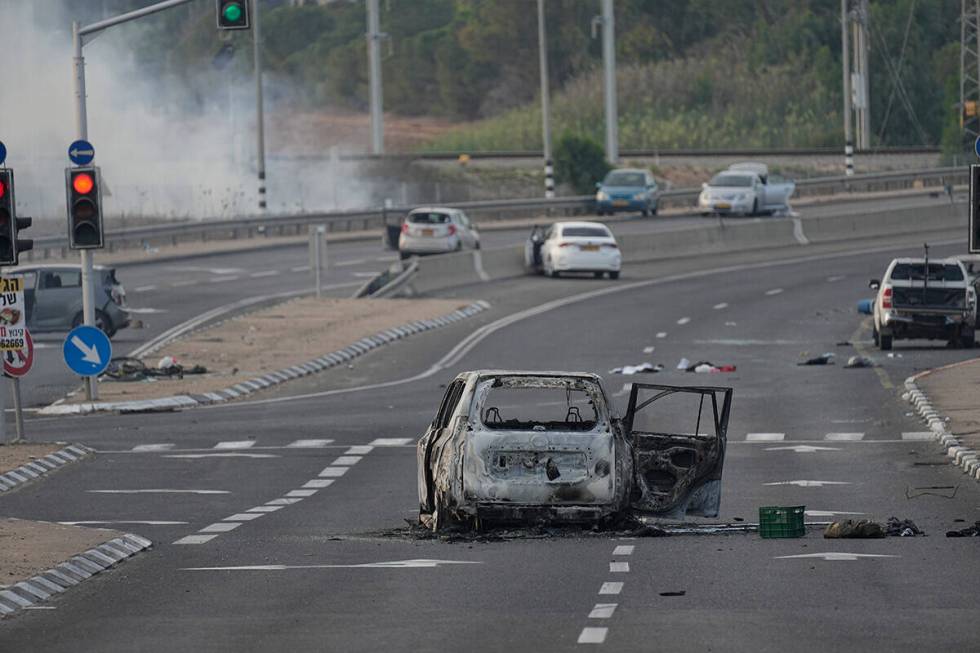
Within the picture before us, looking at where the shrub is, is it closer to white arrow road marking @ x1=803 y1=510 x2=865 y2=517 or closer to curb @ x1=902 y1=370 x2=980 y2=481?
curb @ x1=902 y1=370 x2=980 y2=481

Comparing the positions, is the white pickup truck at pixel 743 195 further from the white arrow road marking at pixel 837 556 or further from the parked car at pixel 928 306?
the white arrow road marking at pixel 837 556

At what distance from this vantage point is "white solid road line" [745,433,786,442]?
1058 inches

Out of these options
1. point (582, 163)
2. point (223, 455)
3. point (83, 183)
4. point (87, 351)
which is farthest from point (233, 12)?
point (582, 163)

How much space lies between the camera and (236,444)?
27.3 metres

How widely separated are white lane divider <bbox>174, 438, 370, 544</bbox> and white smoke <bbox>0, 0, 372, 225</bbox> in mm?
47423

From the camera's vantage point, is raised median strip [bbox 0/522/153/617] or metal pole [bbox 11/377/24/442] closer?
raised median strip [bbox 0/522/153/617]

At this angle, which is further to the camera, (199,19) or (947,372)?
(199,19)

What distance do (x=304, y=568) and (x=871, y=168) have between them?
264 ft

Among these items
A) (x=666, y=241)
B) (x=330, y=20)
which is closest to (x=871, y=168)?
(x=666, y=241)

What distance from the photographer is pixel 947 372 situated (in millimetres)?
34281

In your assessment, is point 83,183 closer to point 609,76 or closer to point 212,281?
point 212,281

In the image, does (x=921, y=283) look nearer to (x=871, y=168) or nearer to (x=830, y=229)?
(x=830, y=229)

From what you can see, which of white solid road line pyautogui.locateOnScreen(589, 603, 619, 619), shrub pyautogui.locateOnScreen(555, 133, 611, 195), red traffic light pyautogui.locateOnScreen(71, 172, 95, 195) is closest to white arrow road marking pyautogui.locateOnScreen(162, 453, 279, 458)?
red traffic light pyautogui.locateOnScreen(71, 172, 95, 195)

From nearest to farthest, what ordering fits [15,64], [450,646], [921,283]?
[450,646] → [921,283] → [15,64]
